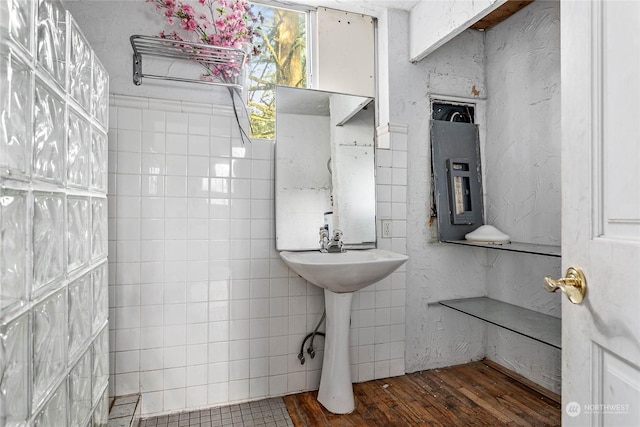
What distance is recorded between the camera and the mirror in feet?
6.70

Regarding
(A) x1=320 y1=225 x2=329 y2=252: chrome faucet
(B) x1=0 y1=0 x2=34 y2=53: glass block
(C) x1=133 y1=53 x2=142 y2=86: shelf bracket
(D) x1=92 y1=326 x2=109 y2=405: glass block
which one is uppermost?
(C) x1=133 y1=53 x2=142 y2=86: shelf bracket

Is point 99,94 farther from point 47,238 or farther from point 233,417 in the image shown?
point 233,417

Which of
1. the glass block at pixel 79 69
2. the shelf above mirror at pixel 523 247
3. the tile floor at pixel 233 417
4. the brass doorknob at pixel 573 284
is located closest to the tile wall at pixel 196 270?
the tile floor at pixel 233 417

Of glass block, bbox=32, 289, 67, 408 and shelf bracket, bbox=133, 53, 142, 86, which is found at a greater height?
shelf bracket, bbox=133, 53, 142, 86

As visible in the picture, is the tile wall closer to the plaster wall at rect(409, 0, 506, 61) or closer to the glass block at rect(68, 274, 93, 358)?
the glass block at rect(68, 274, 93, 358)

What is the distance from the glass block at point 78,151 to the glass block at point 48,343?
0.37 metres

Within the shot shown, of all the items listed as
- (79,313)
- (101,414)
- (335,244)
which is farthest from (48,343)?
(335,244)

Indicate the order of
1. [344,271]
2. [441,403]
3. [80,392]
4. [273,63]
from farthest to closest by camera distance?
[273,63]
[441,403]
[344,271]
[80,392]

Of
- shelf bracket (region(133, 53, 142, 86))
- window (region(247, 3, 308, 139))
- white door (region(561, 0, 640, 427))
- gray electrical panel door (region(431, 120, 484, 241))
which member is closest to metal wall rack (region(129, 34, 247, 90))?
shelf bracket (region(133, 53, 142, 86))

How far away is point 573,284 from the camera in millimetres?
694

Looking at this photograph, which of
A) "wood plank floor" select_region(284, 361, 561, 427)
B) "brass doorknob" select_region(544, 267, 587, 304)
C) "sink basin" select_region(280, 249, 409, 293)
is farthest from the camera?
"wood plank floor" select_region(284, 361, 561, 427)

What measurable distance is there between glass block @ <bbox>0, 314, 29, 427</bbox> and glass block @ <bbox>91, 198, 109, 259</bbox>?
1.99 feet

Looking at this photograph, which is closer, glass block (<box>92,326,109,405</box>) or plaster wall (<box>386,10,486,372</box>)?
glass block (<box>92,326,109,405</box>)

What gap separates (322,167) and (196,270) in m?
0.92
